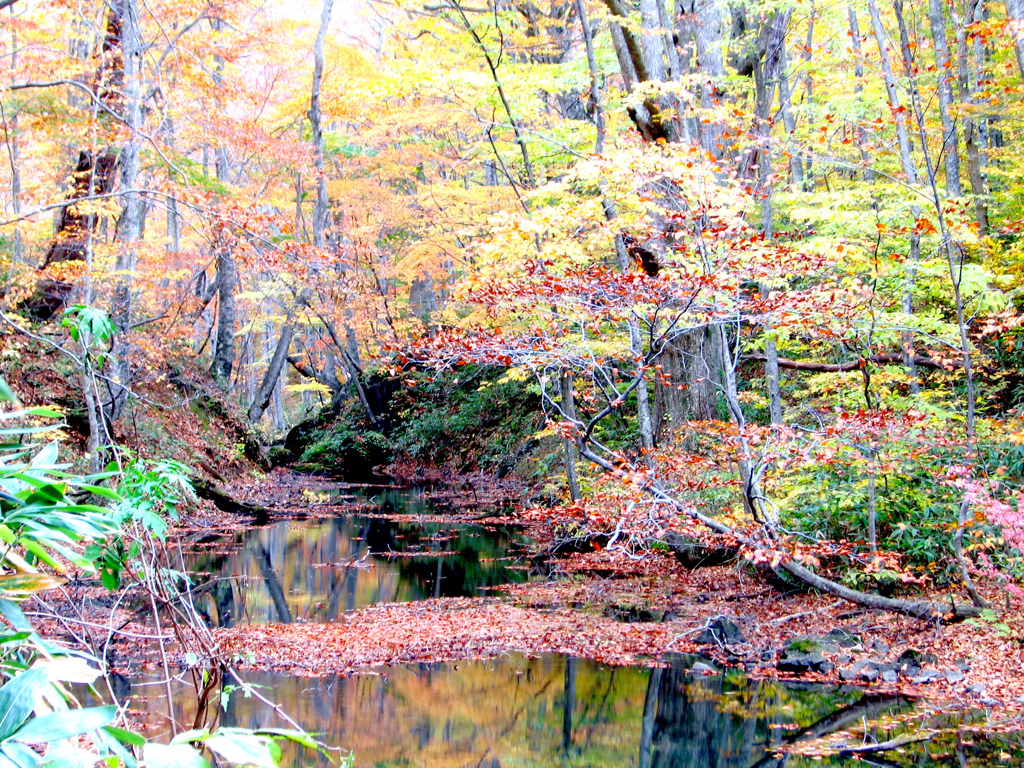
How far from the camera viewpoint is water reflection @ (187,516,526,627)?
8.65 m

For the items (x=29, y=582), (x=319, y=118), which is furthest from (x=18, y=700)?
(x=319, y=118)

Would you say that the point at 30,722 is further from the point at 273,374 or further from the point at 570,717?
the point at 273,374

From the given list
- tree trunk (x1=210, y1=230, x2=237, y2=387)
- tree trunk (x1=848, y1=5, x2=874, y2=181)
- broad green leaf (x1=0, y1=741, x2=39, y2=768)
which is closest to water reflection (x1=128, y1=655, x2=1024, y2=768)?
tree trunk (x1=848, y1=5, x2=874, y2=181)

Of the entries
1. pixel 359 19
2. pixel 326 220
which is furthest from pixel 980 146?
pixel 359 19

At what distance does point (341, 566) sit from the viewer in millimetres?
10477

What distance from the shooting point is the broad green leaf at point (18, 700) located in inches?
33.4

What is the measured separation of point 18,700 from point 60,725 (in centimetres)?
Answer: 10

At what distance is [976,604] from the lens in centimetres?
640

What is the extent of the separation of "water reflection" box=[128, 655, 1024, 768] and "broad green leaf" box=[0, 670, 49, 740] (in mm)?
4567

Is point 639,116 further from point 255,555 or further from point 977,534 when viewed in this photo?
point 255,555

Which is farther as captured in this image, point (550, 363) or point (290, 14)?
point (290, 14)

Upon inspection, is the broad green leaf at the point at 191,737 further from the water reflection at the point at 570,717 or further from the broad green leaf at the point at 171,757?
the water reflection at the point at 570,717

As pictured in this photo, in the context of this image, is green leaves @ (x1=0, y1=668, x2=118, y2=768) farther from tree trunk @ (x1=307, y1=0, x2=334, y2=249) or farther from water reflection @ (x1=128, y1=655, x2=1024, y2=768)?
tree trunk @ (x1=307, y1=0, x2=334, y2=249)

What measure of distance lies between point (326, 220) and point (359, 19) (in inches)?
423
